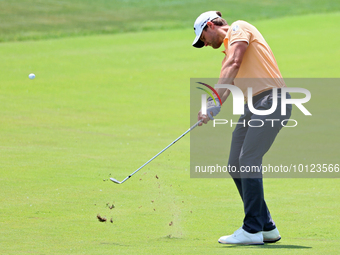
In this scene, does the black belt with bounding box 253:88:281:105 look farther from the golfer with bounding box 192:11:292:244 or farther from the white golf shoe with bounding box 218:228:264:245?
the white golf shoe with bounding box 218:228:264:245

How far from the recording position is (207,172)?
9.11 m

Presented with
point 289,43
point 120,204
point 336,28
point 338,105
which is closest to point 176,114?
point 338,105

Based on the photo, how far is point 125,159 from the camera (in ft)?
31.7

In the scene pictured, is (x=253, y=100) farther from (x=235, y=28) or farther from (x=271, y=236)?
(x=271, y=236)

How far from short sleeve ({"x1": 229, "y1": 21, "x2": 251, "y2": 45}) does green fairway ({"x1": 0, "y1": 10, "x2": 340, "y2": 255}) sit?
1.81 meters

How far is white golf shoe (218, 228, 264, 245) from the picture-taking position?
545cm

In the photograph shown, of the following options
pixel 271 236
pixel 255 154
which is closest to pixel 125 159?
pixel 271 236

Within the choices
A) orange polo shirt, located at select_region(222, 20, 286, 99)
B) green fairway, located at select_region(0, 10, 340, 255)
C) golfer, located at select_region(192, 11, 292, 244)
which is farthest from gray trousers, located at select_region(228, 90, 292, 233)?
green fairway, located at select_region(0, 10, 340, 255)

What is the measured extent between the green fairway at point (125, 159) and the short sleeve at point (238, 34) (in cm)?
181

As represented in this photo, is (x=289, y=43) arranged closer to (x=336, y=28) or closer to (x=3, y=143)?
(x=336, y=28)

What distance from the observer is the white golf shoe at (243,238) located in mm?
5449

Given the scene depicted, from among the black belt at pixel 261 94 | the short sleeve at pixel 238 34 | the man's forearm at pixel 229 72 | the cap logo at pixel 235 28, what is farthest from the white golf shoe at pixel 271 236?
the cap logo at pixel 235 28

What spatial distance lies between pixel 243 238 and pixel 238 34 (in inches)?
71.7

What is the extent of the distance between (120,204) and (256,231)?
204cm
